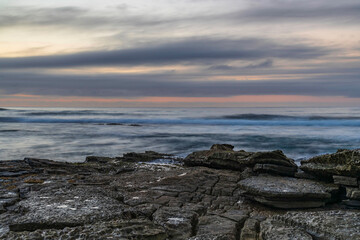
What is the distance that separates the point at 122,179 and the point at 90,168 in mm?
2243

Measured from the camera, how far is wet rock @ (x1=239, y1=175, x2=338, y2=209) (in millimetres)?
5207

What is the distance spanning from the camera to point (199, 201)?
18.2 ft

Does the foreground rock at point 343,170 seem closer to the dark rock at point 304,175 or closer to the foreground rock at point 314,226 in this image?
the dark rock at point 304,175

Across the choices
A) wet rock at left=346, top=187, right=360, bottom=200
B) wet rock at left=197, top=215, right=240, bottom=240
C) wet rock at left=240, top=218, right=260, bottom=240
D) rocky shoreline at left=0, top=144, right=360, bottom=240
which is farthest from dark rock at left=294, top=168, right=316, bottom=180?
wet rock at left=197, top=215, right=240, bottom=240

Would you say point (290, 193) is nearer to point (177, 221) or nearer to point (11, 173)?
point (177, 221)

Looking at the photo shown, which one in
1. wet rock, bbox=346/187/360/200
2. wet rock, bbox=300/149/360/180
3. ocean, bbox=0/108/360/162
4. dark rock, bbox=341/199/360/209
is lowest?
ocean, bbox=0/108/360/162

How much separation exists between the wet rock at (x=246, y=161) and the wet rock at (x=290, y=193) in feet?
3.17

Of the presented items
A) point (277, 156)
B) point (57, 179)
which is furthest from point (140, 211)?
point (277, 156)

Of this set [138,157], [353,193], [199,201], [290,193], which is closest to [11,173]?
[138,157]

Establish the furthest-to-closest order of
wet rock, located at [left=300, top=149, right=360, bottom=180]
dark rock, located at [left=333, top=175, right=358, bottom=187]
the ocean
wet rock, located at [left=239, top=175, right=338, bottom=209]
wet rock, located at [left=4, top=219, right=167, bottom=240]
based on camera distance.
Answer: the ocean → wet rock, located at [left=300, top=149, right=360, bottom=180] → dark rock, located at [left=333, top=175, right=358, bottom=187] → wet rock, located at [left=239, top=175, right=338, bottom=209] → wet rock, located at [left=4, top=219, right=167, bottom=240]

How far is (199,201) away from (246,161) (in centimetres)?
228

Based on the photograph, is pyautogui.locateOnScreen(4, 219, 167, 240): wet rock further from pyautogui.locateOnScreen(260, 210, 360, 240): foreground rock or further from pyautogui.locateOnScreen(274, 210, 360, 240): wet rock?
pyautogui.locateOnScreen(274, 210, 360, 240): wet rock

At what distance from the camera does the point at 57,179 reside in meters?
7.08

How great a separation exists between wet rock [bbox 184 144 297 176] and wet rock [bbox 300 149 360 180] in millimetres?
421
